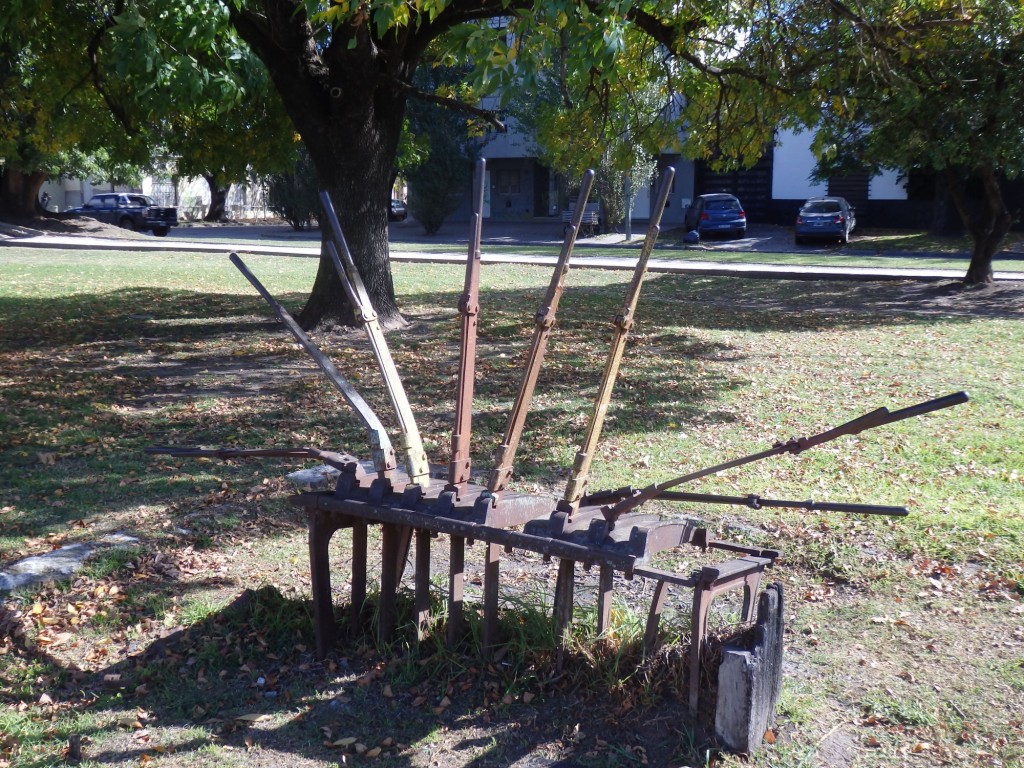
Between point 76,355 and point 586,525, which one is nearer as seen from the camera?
point 586,525

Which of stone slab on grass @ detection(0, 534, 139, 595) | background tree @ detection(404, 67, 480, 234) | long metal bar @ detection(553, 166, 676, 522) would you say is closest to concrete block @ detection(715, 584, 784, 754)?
long metal bar @ detection(553, 166, 676, 522)

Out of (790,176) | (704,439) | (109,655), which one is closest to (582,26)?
(704,439)

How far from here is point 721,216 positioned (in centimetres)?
3403

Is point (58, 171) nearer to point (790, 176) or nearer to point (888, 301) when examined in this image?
point (790, 176)

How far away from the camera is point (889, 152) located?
16453 mm

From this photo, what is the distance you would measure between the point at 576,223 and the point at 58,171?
36800 millimetres

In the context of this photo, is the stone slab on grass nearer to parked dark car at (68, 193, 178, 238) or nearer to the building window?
parked dark car at (68, 193, 178, 238)

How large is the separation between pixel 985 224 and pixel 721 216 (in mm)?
16513

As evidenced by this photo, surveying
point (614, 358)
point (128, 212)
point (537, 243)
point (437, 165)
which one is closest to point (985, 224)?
point (614, 358)

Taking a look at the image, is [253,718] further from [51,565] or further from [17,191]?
[17,191]

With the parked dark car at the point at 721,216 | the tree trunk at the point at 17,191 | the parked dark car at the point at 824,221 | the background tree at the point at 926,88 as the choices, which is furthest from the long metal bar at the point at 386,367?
the tree trunk at the point at 17,191

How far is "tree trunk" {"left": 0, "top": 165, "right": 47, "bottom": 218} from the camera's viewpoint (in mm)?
35625

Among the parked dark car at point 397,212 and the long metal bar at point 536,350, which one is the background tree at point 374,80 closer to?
the long metal bar at point 536,350

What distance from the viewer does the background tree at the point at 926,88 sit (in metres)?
11.0
